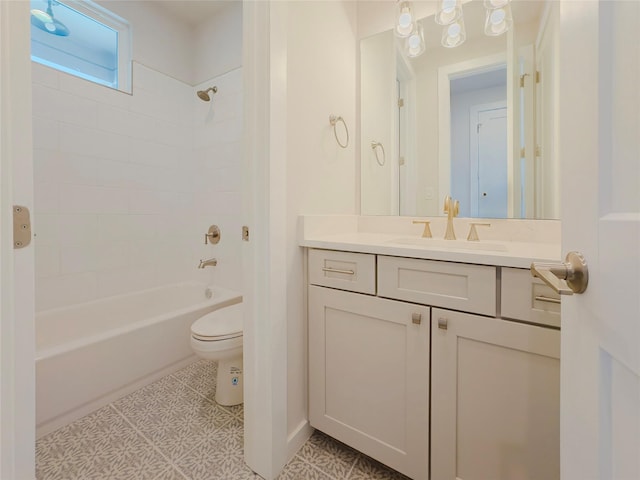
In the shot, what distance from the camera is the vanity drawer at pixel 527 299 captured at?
31.9 inches

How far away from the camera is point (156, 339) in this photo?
5.91 feet

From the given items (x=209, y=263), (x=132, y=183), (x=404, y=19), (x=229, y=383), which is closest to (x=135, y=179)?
(x=132, y=183)

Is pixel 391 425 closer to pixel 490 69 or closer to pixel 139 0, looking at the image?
pixel 490 69

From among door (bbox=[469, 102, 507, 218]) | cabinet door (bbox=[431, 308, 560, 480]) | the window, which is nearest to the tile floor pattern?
cabinet door (bbox=[431, 308, 560, 480])

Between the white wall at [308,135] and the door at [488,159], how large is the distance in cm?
66

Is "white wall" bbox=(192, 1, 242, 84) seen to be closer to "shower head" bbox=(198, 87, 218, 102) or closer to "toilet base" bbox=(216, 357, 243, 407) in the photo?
"shower head" bbox=(198, 87, 218, 102)

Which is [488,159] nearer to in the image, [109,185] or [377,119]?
[377,119]

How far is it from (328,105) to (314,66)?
0.19m

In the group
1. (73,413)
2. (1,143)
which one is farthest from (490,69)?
(73,413)

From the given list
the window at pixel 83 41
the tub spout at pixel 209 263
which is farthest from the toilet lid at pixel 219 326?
the window at pixel 83 41

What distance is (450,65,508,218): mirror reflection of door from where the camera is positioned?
1.42 m

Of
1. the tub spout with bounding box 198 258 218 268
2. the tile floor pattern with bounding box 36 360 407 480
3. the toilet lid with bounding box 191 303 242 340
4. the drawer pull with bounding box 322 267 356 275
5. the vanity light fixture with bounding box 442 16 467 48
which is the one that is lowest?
the tile floor pattern with bounding box 36 360 407 480

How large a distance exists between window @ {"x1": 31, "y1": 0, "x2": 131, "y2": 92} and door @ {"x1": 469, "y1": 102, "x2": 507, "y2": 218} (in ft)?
7.98

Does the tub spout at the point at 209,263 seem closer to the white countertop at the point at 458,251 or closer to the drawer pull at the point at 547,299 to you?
the white countertop at the point at 458,251
